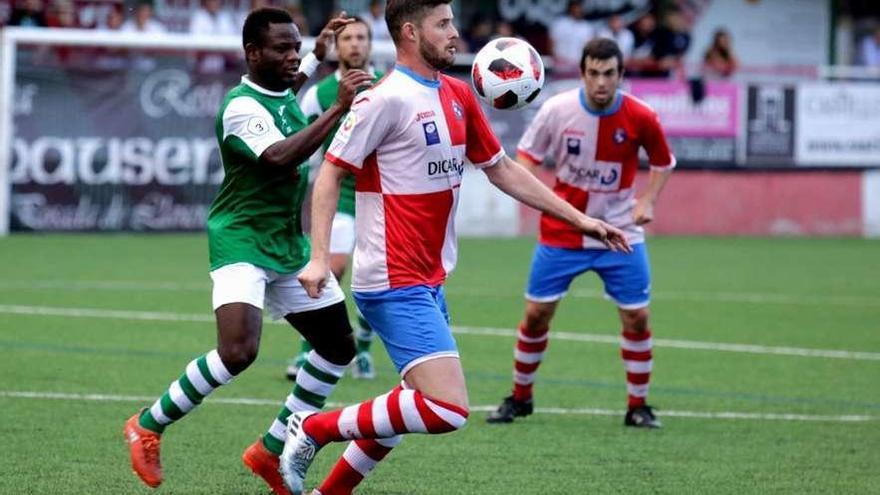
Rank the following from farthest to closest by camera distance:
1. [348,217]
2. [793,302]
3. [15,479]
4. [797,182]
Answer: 1. [797,182]
2. [793,302]
3. [348,217]
4. [15,479]

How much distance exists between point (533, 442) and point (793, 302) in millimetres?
8683

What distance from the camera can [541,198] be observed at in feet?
24.7

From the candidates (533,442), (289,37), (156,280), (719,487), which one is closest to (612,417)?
(533,442)

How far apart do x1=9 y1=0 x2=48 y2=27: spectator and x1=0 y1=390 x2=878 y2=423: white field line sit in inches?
570

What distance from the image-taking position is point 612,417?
10.4m

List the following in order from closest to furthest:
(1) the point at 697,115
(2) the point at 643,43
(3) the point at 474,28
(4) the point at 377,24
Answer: (1) the point at 697,115, (4) the point at 377,24, (2) the point at 643,43, (3) the point at 474,28

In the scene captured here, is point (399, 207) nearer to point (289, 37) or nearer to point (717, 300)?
point (289, 37)

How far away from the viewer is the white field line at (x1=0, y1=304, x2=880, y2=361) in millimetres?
13656

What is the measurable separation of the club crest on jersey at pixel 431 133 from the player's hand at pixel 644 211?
3340mm

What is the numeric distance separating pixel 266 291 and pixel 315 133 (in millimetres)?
1098

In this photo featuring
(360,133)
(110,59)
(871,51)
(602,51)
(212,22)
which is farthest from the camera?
(871,51)

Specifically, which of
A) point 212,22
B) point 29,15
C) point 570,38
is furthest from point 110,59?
point 570,38

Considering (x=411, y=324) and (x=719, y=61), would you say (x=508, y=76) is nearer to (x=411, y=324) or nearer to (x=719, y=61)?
(x=411, y=324)

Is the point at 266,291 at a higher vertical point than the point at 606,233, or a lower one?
lower
